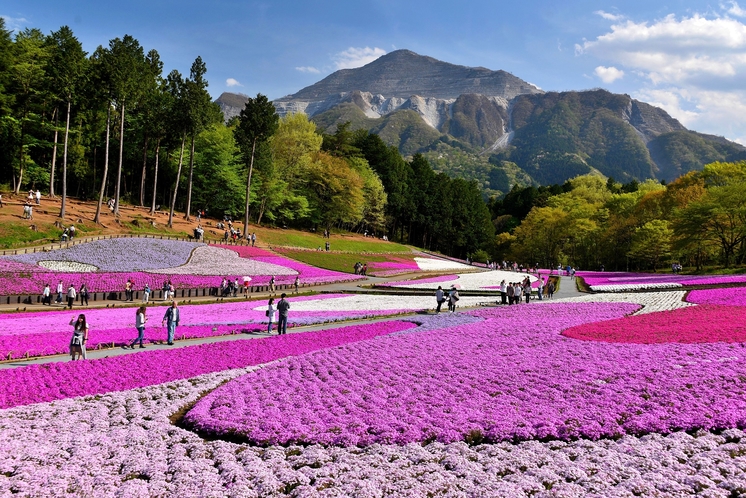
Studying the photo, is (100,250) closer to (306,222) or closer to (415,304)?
(415,304)

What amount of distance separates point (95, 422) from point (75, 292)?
26701 millimetres

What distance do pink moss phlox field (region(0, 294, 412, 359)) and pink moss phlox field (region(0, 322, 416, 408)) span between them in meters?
3.20

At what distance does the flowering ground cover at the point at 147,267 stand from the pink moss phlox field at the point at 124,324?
6850mm

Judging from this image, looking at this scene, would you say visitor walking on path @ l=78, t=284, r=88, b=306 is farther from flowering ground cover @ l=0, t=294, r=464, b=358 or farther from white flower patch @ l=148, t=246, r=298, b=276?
white flower patch @ l=148, t=246, r=298, b=276

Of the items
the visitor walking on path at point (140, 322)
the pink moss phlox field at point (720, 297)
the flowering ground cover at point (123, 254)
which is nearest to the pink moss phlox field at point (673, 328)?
the pink moss phlox field at point (720, 297)

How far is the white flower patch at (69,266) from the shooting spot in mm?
38088

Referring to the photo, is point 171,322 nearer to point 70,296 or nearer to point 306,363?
point 306,363

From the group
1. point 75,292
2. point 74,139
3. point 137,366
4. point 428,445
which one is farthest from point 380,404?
point 74,139

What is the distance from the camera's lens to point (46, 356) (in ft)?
62.2

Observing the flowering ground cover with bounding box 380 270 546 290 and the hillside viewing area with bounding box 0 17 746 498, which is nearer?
the hillside viewing area with bounding box 0 17 746 498

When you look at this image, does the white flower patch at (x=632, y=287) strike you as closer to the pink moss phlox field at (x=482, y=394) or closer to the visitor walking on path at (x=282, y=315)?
the pink moss phlox field at (x=482, y=394)

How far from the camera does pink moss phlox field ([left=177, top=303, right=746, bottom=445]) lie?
11.3 m

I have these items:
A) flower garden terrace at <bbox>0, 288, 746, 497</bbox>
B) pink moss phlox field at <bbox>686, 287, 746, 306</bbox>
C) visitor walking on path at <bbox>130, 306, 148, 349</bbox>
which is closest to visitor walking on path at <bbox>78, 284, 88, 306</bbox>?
visitor walking on path at <bbox>130, 306, 148, 349</bbox>

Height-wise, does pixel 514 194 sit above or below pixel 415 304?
above
